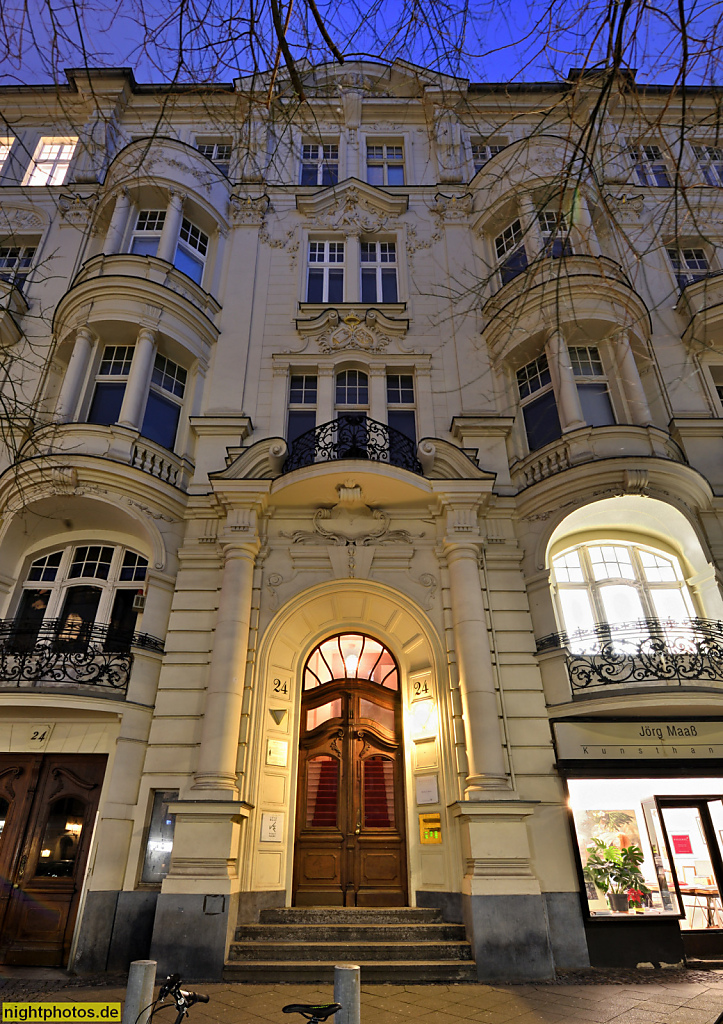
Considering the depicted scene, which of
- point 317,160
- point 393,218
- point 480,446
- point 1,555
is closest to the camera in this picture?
point 1,555

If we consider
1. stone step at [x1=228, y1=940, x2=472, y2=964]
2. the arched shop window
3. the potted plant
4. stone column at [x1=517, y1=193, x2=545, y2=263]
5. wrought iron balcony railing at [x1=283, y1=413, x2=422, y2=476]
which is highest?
stone column at [x1=517, y1=193, x2=545, y2=263]

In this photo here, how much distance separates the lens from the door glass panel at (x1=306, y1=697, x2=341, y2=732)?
11711mm

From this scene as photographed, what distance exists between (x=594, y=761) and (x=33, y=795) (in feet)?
30.1

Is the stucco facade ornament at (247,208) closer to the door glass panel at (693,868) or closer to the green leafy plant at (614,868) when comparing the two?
the green leafy plant at (614,868)

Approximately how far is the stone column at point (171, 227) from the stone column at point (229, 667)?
7.10m

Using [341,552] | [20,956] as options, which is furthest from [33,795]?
[341,552]

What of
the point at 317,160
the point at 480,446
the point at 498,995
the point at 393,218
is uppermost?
the point at 317,160

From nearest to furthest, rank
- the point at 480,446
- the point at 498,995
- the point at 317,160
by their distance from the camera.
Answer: the point at 498,995 < the point at 480,446 < the point at 317,160

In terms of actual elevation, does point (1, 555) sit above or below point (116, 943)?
above

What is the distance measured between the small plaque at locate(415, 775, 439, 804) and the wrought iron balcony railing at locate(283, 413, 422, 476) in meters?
5.62

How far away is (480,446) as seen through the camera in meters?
12.9

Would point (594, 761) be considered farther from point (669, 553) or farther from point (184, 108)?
point (184, 108)

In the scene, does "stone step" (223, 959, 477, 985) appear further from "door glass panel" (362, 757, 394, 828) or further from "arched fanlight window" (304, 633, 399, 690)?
"arched fanlight window" (304, 633, 399, 690)

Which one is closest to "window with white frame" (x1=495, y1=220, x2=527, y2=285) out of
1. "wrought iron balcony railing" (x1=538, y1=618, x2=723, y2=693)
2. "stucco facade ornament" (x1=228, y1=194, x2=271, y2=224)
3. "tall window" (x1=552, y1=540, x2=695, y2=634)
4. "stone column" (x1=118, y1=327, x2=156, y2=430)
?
"stucco facade ornament" (x1=228, y1=194, x2=271, y2=224)
